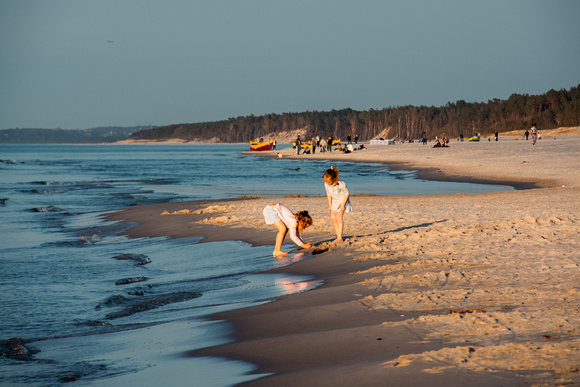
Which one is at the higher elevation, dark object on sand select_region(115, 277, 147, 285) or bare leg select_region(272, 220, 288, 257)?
bare leg select_region(272, 220, 288, 257)

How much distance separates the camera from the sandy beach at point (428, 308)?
427cm

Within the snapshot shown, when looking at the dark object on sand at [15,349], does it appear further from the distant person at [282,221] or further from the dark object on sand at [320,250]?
the dark object on sand at [320,250]

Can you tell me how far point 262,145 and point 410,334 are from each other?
105639mm

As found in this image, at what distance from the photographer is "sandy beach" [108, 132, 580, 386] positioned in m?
4.27

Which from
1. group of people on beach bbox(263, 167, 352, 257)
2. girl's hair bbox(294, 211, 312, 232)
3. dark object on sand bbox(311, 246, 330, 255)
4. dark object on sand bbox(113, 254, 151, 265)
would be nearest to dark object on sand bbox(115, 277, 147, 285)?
dark object on sand bbox(113, 254, 151, 265)

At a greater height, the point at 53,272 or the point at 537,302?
the point at 537,302

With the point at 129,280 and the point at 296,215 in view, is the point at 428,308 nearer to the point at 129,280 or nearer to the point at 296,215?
the point at 296,215

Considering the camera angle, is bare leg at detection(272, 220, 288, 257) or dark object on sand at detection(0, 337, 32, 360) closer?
dark object on sand at detection(0, 337, 32, 360)

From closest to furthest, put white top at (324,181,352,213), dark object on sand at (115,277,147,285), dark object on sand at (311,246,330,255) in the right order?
dark object on sand at (115,277,147,285) < dark object on sand at (311,246,330,255) < white top at (324,181,352,213)

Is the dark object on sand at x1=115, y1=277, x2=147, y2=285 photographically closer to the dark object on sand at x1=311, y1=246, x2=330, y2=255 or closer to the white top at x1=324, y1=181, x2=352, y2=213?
the dark object on sand at x1=311, y1=246, x2=330, y2=255

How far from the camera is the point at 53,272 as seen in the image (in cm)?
1013

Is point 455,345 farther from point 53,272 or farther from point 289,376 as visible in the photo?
point 53,272

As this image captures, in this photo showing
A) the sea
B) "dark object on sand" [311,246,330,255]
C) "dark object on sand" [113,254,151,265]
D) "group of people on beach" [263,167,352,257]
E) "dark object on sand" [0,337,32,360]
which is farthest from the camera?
"dark object on sand" [113,254,151,265]

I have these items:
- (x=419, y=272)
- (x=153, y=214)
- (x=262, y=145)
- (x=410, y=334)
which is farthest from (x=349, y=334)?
(x=262, y=145)
